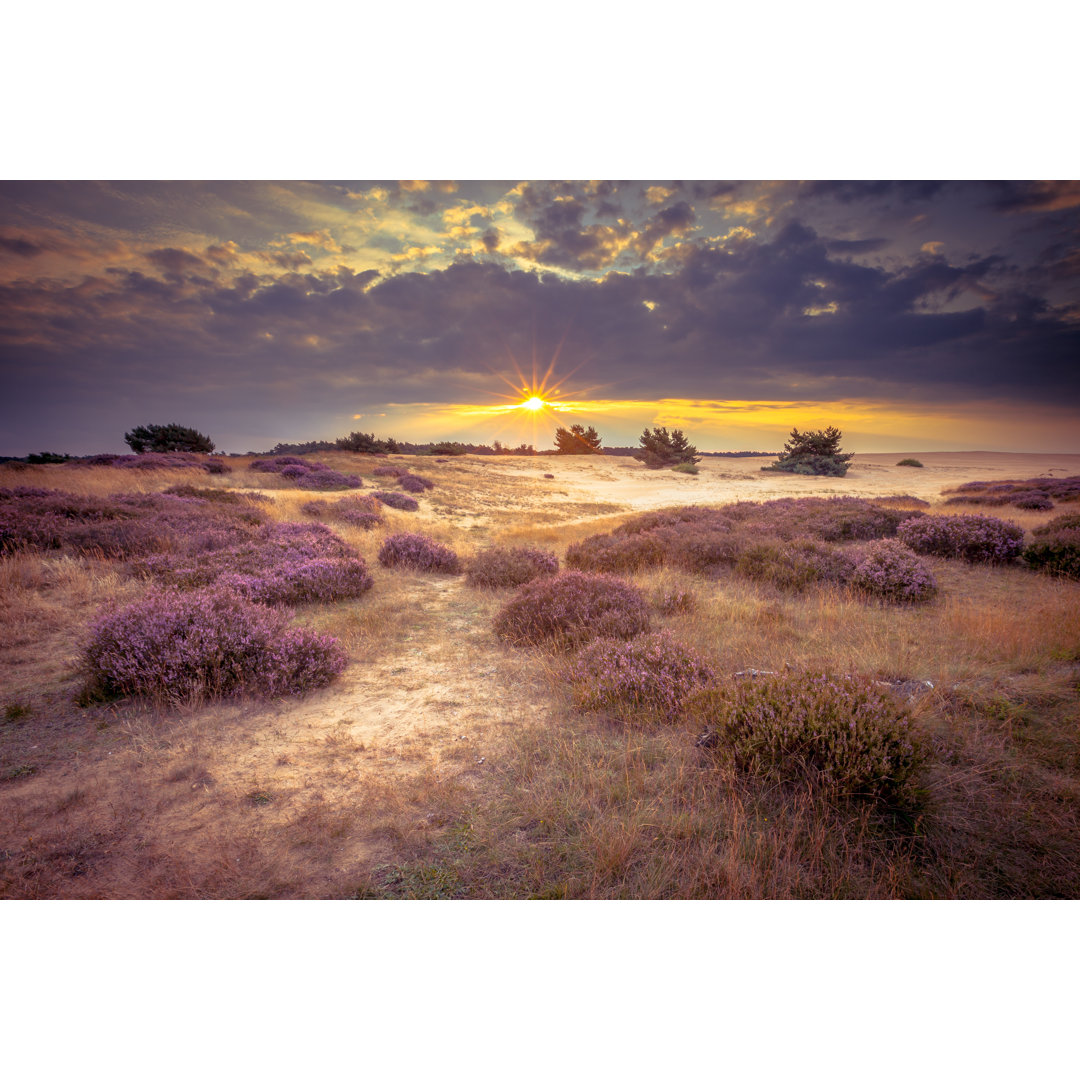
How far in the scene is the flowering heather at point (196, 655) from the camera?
4035 mm

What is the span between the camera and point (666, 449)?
37062mm

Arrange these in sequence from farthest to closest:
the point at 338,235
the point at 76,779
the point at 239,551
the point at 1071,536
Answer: the point at 239,551
the point at 1071,536
the point at 338,235
the point at 76,779

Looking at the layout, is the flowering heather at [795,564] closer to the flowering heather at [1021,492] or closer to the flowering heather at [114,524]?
the flowering heather at [1021,492]

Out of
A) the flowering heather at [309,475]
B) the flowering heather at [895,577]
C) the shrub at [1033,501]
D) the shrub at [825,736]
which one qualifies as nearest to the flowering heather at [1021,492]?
the shrub at [1033,501]

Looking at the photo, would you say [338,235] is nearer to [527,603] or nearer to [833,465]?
[527,603]

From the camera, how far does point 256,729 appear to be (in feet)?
12.1

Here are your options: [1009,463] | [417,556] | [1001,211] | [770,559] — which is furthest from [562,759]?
[1009,463]

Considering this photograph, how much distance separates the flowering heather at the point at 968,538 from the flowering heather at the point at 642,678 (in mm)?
7345

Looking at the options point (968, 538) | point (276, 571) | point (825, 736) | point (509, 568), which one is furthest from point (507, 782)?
point (968, 538)

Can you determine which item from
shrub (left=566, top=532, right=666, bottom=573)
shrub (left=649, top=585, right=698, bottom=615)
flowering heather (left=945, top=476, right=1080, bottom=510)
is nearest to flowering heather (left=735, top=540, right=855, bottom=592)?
shrub (left=566, top=532, right=666, bottom=573)

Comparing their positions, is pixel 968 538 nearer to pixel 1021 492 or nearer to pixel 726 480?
pixel 1021 492

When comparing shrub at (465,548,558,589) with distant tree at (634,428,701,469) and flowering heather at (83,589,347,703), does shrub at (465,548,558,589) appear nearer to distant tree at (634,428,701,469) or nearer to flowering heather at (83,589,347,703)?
flowering heather at (83,589,347,703)

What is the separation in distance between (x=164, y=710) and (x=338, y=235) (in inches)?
238

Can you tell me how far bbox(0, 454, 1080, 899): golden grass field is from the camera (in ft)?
7.78
